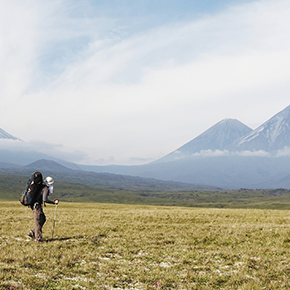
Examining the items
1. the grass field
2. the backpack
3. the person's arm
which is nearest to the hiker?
the person's arm

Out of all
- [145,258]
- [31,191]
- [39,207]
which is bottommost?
[145,258]

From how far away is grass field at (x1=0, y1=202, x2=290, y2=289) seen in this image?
11.1m

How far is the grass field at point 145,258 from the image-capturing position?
11.1 m

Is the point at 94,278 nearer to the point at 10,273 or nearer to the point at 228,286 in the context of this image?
the point at 10,273

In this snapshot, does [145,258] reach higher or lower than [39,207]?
lower

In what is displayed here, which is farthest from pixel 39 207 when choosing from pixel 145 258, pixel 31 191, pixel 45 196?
pixel 145 258

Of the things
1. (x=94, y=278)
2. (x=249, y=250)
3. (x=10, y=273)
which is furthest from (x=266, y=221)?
(x=10, y=273)

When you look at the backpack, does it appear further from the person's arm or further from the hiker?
the person's arm

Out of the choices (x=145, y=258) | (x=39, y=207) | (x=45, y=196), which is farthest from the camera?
(x=39, y=207)

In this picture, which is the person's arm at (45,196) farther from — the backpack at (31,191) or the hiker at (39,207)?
the backpack at (31,191)

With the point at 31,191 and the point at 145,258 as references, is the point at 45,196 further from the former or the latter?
the point at 145,258

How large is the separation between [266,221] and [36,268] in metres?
25.6

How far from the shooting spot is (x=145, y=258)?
1484 centimetres

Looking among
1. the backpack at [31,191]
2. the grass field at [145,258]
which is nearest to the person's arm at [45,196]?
the backpack at [31,191]
